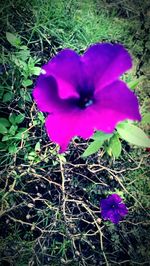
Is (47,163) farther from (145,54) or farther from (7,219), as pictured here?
(145,54)

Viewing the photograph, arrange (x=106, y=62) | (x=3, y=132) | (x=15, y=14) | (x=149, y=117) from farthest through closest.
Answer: (x=15, y=14), (x=3, y=132), (x=149, y=117), (x=106, y=62)

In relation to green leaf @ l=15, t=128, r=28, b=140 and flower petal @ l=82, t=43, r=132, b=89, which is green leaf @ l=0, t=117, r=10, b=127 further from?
flower petal @ l=82, t=43, r=132, b=89

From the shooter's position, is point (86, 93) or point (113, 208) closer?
point (86, 93)

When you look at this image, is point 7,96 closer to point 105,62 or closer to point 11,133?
point 11,133

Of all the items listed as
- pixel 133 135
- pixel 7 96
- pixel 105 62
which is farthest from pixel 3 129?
pixel 105 62

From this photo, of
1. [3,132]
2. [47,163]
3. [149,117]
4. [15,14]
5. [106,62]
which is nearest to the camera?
[106,62]

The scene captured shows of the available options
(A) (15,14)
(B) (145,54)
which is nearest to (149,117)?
(B) (145,54)

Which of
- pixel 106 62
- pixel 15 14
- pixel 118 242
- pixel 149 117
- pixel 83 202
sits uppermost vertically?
pixel 106 62
